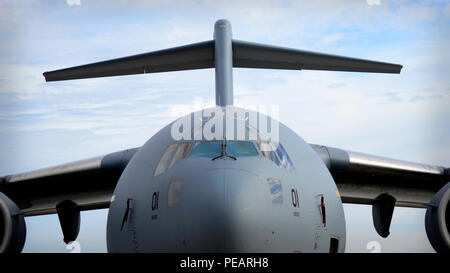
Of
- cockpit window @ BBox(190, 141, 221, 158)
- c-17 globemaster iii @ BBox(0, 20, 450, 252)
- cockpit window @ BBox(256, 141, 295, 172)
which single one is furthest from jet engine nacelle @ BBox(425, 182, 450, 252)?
cockpit window @ BBox(190, 141, 221, 158)

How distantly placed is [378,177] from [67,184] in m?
5.48

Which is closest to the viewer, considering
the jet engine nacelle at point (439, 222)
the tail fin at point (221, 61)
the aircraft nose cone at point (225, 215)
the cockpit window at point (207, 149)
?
the aircraft nose cone at point (225, 215)

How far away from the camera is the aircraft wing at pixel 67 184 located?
8.54 metres

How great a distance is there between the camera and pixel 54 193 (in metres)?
9.33

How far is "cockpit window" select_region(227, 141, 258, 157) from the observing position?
14.3ft

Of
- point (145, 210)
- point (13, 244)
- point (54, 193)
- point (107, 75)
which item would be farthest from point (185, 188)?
point (54, 193)

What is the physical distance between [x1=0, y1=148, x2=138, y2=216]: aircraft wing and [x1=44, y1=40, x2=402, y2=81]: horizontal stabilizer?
56.7 inches

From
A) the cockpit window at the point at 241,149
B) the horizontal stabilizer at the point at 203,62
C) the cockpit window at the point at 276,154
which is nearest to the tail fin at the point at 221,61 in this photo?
the horizontal stabilizer at the point at 203,62

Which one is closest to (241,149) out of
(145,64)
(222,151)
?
(222,151)

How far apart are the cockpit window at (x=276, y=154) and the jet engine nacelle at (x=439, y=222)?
3516 mm

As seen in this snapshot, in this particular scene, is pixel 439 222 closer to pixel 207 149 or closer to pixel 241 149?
pixel 241 149

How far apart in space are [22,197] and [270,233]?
6738mm

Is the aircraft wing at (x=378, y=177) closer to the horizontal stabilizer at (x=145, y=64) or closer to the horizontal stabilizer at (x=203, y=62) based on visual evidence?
the horizontal stabilizer at (x=203, y=62)
